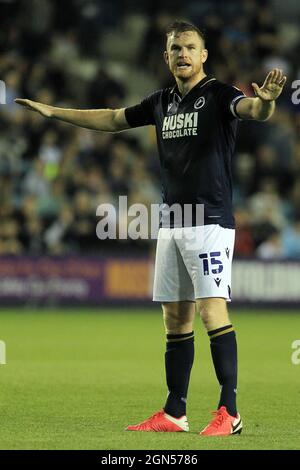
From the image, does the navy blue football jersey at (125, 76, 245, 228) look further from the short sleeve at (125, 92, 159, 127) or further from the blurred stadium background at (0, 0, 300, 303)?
the blurred stadium background at (0, 0, 300, 303)

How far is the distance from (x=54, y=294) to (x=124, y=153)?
10.2 ft

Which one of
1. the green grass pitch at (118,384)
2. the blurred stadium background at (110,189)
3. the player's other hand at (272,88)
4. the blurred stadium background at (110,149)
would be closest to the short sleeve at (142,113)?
the player's other hand at (272,88)

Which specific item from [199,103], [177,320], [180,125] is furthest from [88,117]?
[177,320]

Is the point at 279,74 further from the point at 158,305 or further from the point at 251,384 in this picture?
the point at 158,305

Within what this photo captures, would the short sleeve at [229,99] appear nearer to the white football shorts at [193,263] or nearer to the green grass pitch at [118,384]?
the white football shorts at [193,263]

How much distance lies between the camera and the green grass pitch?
7.10 meters

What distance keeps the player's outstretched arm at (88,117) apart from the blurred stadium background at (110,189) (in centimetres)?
285

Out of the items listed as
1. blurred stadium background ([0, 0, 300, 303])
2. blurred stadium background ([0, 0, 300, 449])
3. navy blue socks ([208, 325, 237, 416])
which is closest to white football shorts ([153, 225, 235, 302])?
navy blue socks ([208, 325, 237, 416])

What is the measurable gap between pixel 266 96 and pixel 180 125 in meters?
0.85

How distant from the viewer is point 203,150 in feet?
24.5

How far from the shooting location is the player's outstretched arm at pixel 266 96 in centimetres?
684

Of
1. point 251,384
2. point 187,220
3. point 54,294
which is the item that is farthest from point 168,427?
point 54,294

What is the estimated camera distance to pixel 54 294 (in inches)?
746

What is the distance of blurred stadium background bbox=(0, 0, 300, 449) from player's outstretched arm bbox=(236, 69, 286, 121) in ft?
12.0
